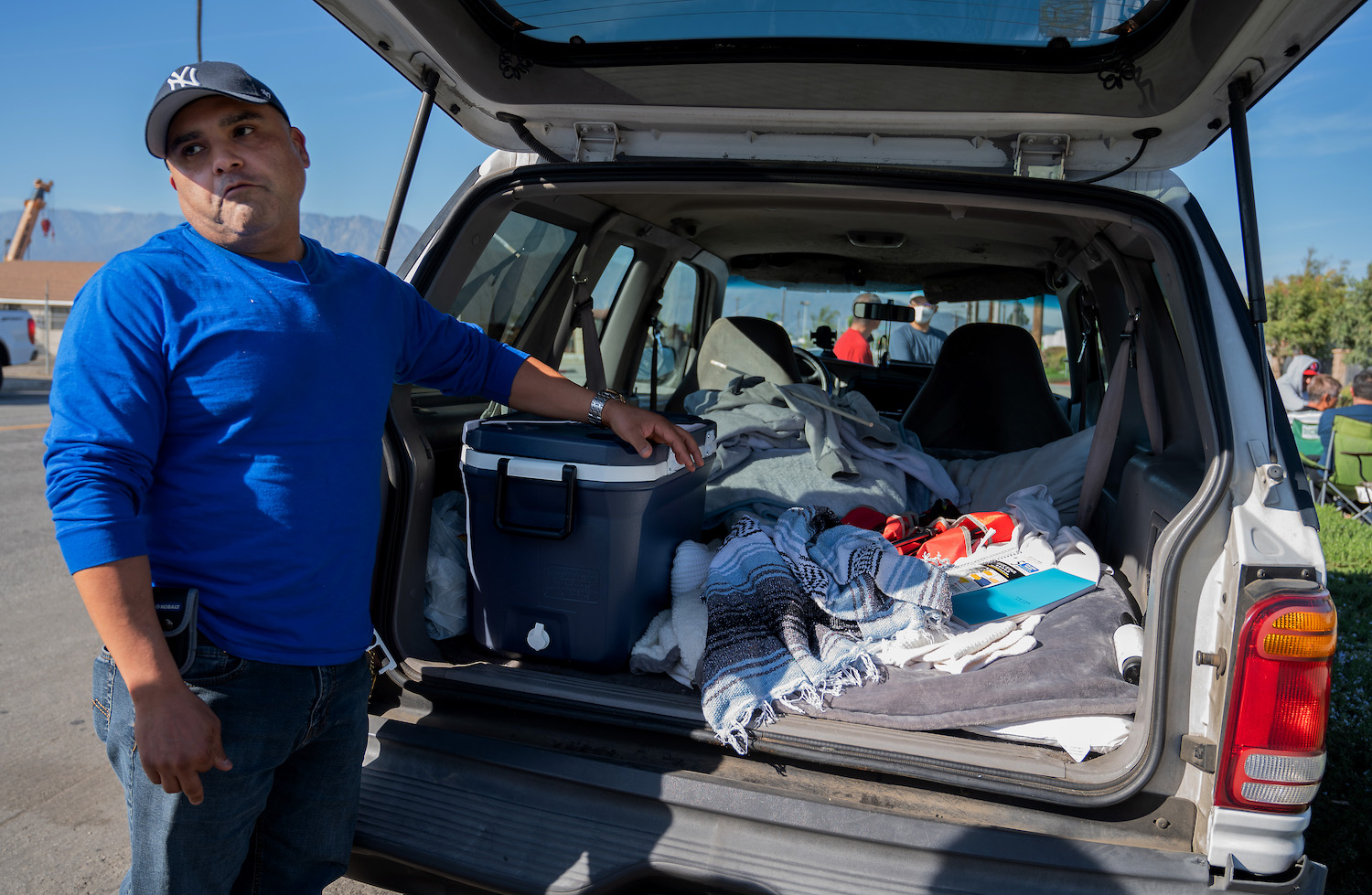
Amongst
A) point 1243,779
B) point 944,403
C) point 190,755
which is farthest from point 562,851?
point 944,403

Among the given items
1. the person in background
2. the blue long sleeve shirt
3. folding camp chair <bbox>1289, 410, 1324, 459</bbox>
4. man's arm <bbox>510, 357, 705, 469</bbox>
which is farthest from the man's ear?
the person in background

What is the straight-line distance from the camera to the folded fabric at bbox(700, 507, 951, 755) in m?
1.82

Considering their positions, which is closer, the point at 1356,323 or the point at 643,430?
the point at 643,430

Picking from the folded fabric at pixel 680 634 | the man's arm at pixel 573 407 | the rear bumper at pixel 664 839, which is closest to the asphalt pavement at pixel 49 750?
the rear bumper at pixel 664 839

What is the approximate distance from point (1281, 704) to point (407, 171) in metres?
2.06

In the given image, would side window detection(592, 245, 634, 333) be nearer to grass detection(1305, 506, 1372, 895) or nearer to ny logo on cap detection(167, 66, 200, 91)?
ny logo on cap detection(167, 66, 200, 91)

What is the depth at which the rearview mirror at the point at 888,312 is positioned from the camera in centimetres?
402

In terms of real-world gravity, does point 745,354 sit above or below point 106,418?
above

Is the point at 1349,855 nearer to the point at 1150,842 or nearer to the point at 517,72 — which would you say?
the point at 1150,842

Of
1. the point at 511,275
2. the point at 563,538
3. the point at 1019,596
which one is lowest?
the point at 1019,596

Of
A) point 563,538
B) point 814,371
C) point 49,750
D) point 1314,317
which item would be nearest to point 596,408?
point 563,538

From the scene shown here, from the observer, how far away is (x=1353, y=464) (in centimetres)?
688

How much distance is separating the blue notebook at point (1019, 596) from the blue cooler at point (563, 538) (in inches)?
32.7

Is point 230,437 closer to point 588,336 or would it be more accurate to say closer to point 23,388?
point 588,336
